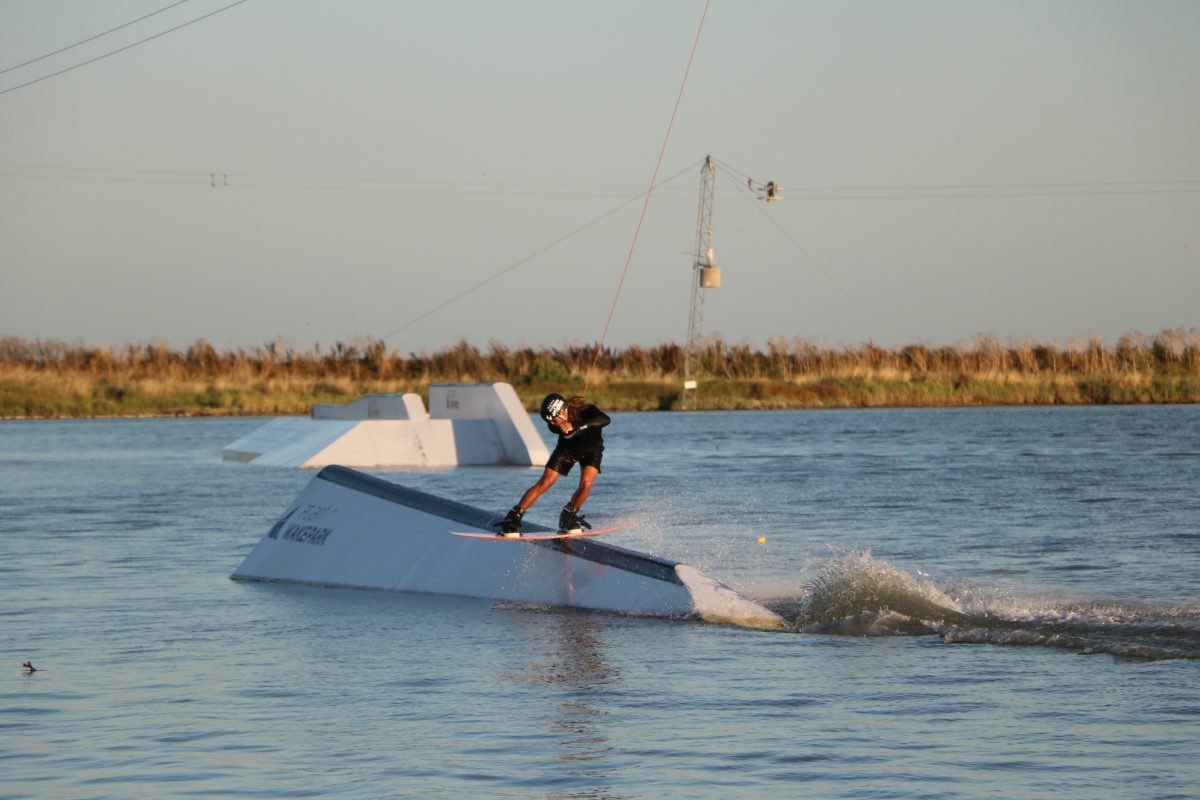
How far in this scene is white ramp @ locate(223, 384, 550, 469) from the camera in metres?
37.2

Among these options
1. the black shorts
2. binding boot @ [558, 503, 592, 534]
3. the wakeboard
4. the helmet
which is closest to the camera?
the helmet

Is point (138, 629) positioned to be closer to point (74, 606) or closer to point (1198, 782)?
point (74, 606)

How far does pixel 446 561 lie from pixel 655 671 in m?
5.08

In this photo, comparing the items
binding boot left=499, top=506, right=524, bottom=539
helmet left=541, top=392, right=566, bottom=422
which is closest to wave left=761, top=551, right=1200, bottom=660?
binding boot left=499, top=506, right=524, bottom=539

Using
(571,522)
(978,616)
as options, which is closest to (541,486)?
(571,522)

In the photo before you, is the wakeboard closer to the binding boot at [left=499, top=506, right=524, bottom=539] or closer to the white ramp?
the binding boot at [left=499, top=506, right=524, bottom=539]

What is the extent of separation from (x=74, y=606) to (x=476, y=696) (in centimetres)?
618

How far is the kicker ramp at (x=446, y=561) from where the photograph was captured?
13.9 metres

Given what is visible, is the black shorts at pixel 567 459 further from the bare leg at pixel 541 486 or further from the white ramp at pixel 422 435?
the white ramp at pixel 422 435

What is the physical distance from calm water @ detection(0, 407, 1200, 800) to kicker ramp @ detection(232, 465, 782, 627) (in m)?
0.35

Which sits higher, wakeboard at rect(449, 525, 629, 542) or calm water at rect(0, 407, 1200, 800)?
wakeboard at rect(449, 525, 629, 542)

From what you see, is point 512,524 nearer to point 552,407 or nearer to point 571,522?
point 571,522

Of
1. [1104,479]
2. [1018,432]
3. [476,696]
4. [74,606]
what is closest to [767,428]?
[1018,432]

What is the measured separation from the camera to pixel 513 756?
873cm
